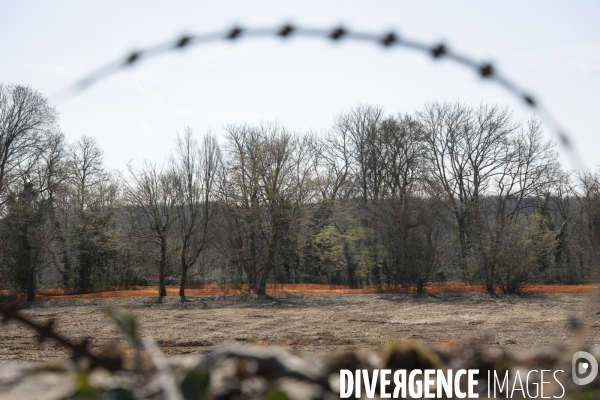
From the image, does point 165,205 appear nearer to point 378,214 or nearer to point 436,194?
point 378,214

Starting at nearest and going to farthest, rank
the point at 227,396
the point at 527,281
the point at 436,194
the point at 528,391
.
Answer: the point at 227,396
the point at 528,391
the point at 527,281
the point at 436,194

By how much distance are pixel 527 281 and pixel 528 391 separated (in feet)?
96.1

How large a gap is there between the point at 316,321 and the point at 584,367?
1764 cm

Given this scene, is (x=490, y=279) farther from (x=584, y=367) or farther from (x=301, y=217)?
(x=584, y=367)

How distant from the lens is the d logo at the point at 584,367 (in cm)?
101

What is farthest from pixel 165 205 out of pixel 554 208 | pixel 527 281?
pixel 554 208

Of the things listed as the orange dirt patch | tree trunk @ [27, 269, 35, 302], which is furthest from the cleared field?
the orange dirt patch

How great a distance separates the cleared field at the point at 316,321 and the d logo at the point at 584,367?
7.75 meters

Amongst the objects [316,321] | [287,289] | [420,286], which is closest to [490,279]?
[420,286]

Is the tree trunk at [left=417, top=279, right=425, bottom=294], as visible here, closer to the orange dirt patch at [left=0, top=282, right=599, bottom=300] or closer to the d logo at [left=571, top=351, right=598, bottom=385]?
the orange dirt patch at [left=0, top=282, right=599, bottom=300]

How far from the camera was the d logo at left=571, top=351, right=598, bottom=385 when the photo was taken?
3.32 feet

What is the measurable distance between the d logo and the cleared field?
7.75m

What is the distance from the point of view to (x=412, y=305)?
2373 cm

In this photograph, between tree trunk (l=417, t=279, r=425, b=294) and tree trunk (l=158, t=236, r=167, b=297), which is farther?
tree trunk (l=417, t=279, r=425, b=294)
